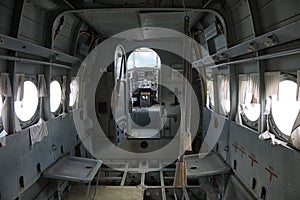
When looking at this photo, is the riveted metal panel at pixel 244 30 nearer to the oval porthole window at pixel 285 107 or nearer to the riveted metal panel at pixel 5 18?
the oval porthole window at pixel 285 107

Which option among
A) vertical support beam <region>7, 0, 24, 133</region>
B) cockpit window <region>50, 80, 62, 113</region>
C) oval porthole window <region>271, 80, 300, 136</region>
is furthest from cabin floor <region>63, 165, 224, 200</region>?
vertical support beam <region>7, 0, 24, 133</region>

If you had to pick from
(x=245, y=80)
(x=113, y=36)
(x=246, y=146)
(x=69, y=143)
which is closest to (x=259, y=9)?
(x=245, y=80)

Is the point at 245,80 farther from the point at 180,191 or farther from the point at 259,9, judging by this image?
the point at 180,191

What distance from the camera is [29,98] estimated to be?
411 centimetres

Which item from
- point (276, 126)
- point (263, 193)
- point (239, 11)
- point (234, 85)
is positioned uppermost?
point (239, 11)

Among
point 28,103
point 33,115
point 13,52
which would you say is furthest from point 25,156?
point 13,52

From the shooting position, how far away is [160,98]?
7805mm

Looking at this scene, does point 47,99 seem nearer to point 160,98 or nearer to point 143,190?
point 143,190

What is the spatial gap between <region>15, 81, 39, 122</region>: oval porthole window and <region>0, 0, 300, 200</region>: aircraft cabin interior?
21mm

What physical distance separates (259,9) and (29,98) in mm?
3226

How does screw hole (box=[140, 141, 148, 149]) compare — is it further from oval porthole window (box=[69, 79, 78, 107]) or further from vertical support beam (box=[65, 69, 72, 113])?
vertical support beam (box=[65, 69, 72, 113])

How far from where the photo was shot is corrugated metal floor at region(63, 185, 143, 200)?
5074 mm

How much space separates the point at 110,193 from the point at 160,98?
3.25 m

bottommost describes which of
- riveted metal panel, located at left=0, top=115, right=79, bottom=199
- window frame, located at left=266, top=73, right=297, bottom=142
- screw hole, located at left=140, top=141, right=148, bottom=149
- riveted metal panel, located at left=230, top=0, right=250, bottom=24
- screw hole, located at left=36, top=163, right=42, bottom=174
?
screw hole, located at left=140, top=141, right=148, bottom=149
